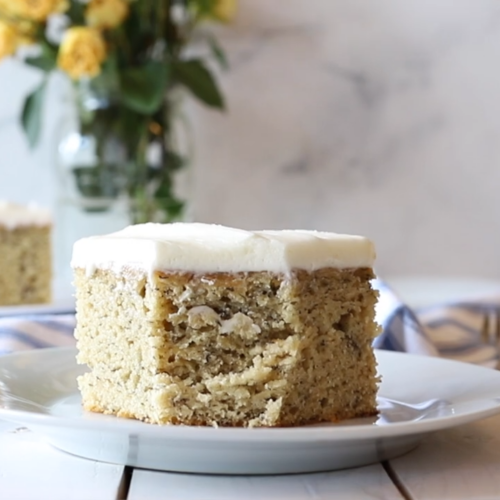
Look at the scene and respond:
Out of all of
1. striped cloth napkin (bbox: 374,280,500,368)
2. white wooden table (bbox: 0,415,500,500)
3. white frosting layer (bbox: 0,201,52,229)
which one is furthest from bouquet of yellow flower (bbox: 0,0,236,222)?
white wooden table (bbox: 0,415,500,500)

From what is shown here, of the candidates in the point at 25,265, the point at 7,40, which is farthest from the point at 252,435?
the point at 7,40

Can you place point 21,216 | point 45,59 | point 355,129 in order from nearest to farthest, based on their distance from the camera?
point 21,216 → point 45,59 → point 355,129

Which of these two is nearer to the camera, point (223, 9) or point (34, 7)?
point (34, 7)

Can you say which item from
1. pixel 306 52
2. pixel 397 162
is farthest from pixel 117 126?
pixel 397 162

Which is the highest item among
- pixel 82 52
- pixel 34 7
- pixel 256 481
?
pixel 34 7

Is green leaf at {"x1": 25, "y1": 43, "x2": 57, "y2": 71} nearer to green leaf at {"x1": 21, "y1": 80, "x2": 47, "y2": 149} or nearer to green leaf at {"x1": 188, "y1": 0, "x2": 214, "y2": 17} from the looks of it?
green leaf at {"x1": 21, "y1": 80, "x2": 47, "y2": 149}

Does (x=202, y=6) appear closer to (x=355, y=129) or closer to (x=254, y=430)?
(x=355, y=129)
